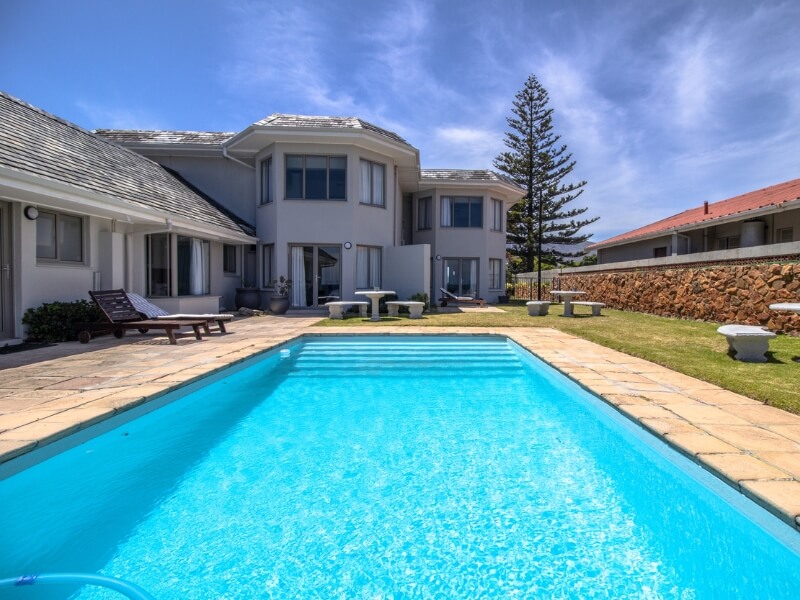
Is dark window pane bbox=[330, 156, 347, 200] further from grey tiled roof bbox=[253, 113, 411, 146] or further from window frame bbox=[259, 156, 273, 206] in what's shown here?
window frame bbox=[259, 156, 273, 206]

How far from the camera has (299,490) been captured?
315cm

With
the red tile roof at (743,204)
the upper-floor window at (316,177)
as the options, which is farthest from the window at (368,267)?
the red tile roof at (743,204)

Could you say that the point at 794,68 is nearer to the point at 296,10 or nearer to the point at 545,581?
the point at 296,10

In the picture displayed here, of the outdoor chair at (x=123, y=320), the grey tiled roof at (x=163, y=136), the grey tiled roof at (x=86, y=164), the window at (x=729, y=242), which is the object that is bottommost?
the outdoor chair at (x=123, y=320)

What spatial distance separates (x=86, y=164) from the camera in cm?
954

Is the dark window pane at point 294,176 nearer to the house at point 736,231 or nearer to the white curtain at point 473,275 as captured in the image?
the white curtain at point 473,275

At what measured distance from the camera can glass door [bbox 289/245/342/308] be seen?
14102 millimetres

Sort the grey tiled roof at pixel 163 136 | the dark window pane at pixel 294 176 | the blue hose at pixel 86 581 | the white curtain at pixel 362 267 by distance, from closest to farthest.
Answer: the blue hose at pixel 86 581, the dark window pane at pixel 294 176, the white curtain at pixel 362 267, the grey tiled roof at pixel 163 136

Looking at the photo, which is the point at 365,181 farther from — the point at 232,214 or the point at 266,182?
the point at 232,214

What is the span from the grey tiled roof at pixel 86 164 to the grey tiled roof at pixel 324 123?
3249 mm

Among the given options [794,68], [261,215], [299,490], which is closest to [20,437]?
[299,490]

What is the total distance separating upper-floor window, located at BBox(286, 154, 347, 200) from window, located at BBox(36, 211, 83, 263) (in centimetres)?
621

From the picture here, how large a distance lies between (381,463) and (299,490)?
717 mm

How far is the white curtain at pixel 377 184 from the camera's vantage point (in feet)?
48.4
